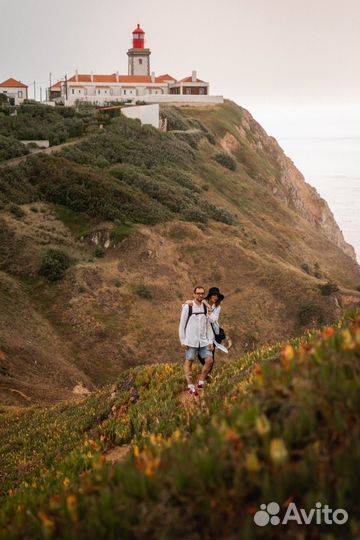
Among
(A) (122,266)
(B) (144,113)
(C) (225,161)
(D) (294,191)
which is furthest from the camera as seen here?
(D) (294,191)

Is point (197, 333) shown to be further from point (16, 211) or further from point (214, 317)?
point (16, 211)

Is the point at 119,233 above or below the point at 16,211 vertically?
below

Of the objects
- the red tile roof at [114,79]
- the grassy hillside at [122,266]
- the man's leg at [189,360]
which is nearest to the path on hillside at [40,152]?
the grassy hillside at [122,266]

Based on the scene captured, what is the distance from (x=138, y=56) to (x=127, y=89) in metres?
10.8

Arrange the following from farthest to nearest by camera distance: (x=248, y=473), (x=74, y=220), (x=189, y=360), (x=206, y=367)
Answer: (x=74, y=220)
(x=189, y=360)
(x=206, y=367)
(x=248, y=473)

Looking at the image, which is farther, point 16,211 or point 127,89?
point 127,89

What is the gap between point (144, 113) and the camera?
68.6 m

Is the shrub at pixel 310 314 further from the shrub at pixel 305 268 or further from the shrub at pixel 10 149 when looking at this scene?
the shrub at pixel 10 149

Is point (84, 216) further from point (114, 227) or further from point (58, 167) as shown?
point (58, 167)

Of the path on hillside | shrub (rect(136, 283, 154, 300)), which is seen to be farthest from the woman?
the path on hillside

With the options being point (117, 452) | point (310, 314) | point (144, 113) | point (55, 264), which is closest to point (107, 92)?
point (144, 113)

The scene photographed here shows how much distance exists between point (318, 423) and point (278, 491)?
1.94 feet

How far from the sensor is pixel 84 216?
42188 millimetres

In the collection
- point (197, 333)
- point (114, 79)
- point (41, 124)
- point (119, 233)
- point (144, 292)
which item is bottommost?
point (197, 333)
